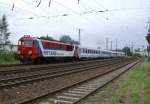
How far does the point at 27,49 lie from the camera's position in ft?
115

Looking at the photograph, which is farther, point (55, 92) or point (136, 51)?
point (136, 51)

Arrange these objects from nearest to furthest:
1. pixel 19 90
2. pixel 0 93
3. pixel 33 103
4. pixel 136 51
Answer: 1. pixel 33 103
2. pixel 0 93
3. pixel 19 90
4. pixel 136 51

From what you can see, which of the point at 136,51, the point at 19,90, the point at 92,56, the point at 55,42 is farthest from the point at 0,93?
the point at 136,51

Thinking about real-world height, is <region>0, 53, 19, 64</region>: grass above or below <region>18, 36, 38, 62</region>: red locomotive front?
below

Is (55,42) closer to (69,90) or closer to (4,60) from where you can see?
(4,60)

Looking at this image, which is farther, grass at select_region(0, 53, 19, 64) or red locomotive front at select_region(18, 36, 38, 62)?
grass at select_region(0, 53, 19, 64)

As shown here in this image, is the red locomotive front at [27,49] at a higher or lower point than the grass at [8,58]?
higher

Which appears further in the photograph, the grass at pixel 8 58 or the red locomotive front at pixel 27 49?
the grass at pixel 8 58

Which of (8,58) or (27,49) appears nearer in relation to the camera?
(27,49)

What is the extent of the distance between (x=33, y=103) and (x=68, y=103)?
1199mm

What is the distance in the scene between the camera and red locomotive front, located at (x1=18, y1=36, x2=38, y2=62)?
3422cm

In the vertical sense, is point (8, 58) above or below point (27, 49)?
below

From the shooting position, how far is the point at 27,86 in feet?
49.5

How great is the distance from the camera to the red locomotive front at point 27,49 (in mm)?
34219
